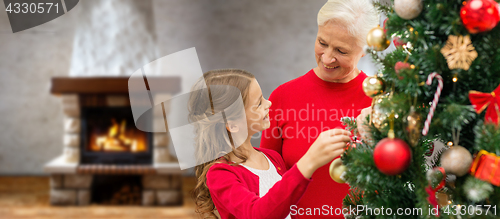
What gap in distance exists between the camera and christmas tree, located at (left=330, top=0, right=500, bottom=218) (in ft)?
1.72

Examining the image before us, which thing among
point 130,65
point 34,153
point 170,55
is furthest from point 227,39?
point 34,153

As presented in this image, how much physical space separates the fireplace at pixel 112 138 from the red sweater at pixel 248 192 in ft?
8.28

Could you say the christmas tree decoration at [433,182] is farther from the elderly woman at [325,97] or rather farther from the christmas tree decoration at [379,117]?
the elderly woman at [325,97]

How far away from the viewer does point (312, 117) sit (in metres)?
1.12

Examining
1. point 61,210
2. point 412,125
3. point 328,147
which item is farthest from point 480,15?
point 61,210

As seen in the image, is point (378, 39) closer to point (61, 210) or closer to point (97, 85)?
point (97, 85)

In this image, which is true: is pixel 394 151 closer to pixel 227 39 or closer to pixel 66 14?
pixel 227 39

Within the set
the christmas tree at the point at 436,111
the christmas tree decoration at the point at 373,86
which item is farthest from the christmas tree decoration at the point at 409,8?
the christmas tree decoration at the point at 373,86

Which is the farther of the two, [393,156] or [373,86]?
[373,86]

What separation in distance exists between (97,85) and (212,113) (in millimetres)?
2470

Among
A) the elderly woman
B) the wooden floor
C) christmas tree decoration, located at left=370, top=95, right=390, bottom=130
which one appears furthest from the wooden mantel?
christmas tree decoration, located at left=370, top=95, right=390, bottom=130

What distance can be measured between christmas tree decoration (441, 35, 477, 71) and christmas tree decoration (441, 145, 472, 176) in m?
0.12

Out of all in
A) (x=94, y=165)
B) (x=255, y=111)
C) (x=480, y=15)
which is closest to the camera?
(x=480, y=15)

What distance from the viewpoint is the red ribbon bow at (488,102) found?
1.74ft
